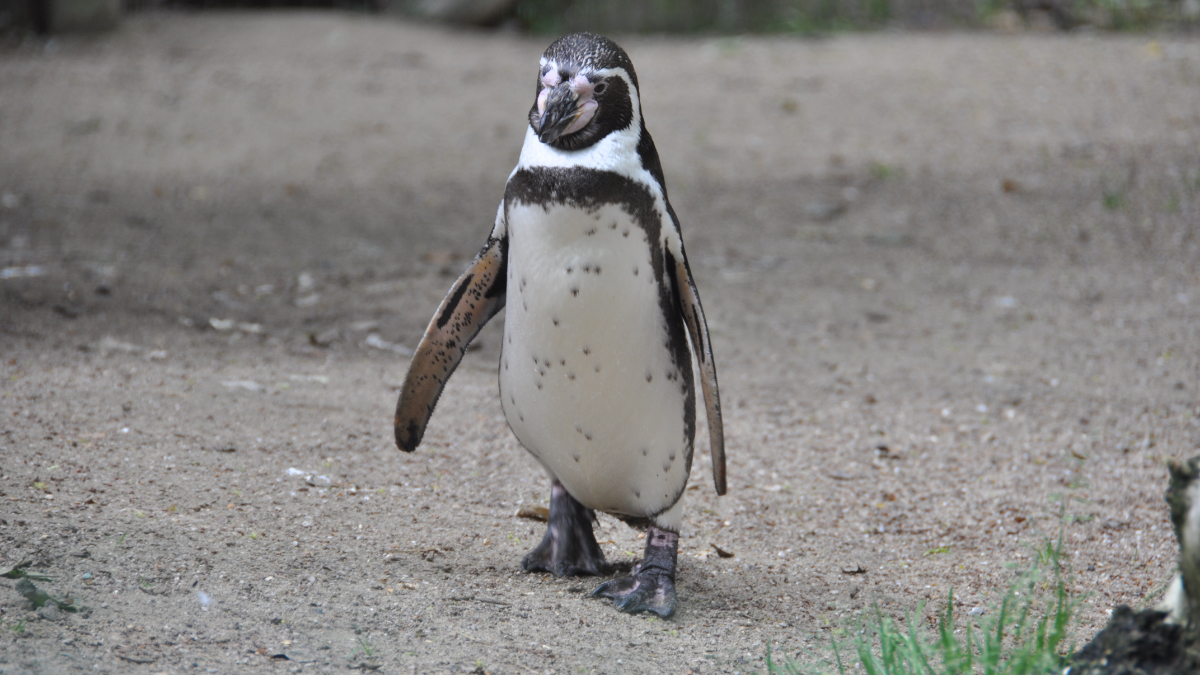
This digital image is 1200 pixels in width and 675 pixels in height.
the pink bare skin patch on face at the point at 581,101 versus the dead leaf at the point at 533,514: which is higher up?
the pink bare skin patch on face at the point at 581,101

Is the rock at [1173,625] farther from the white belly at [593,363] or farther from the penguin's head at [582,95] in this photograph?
the penguin's head at [582,95]

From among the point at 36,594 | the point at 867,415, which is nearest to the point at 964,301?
the point at 867,415

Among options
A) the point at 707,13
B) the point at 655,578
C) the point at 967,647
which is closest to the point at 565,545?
the point at 655,578

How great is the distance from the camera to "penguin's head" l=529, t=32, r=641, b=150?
89.2 inches

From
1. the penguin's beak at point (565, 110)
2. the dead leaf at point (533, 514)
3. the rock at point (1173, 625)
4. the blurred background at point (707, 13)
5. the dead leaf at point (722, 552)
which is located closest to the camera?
the rock at point (1173, 625)

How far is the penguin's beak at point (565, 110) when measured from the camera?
226cm

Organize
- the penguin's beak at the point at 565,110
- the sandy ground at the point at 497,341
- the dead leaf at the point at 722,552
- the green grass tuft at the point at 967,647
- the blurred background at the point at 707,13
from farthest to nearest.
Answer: the blurred background at the point at 707,13 < the dead leaf at the point at 722,552 < the sandy ground at the point at 497,341 < the penguin's beak at the point at 565,110 < the green grass tuft at the point at 967,647

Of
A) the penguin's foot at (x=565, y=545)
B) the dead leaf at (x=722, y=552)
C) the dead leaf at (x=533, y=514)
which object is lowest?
the dead leaf at (x=533, y=514)

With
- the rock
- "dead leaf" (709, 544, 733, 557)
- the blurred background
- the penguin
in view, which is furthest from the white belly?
the blurred background

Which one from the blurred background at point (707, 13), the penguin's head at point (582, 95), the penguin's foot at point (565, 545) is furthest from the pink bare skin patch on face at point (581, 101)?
the blurred background at point (707, 13)

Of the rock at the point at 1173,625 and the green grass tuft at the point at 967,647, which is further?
the green grass tuft at the point at 967,647

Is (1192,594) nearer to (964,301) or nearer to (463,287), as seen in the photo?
(463,287)

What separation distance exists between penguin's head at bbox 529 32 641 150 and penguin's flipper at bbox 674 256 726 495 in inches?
15.3

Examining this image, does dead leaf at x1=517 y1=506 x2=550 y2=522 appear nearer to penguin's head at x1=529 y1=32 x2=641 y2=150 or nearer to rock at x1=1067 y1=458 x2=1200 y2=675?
penguin's head at x1=529 y1=32 x2=641 y2=150
